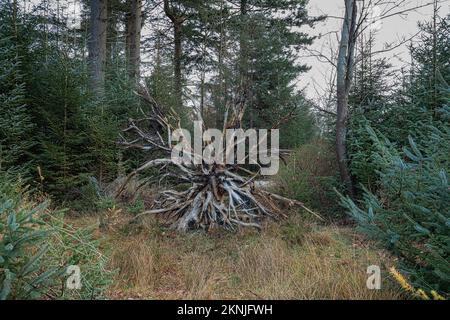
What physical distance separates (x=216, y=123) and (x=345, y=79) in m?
5.99

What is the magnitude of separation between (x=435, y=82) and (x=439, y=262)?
17.2 feet

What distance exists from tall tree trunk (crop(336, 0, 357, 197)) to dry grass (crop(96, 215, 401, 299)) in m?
1.92

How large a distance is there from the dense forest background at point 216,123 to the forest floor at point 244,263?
388 mm

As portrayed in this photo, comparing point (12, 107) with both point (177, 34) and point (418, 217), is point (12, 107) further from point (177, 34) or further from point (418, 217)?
point (177, 34)

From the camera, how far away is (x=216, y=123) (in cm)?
1203

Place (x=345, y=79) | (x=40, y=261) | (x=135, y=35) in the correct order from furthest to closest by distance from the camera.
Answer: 1. (x=135, y=35)
2. (x=345, y=79)
3. (x=40, y=261)

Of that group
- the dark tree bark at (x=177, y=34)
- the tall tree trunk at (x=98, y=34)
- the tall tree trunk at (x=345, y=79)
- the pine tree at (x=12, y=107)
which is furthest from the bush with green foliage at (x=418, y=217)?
the dark tree bark at (x=177, y=34)

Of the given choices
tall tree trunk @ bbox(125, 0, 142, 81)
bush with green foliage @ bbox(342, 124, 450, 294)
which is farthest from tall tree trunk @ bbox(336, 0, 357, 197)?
tall tree trunk @ bbox(125, 0, 142, 81)

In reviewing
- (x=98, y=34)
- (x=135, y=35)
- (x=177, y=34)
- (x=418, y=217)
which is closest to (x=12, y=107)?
(x=98, y=34)

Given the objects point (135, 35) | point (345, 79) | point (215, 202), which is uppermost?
point (135, 35)

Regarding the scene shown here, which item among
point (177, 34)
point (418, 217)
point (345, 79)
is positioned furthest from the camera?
point (177, 34)

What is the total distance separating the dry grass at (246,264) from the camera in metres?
2.94

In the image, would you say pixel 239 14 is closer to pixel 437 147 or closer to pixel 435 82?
pixel 435 82

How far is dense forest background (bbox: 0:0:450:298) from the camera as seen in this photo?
2621mm
